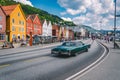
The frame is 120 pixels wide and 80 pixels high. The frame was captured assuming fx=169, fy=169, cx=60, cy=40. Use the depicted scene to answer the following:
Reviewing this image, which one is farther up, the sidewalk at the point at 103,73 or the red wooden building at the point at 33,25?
the red wooden building at the point at 33,25

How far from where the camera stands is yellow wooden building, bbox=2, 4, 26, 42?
5084cm

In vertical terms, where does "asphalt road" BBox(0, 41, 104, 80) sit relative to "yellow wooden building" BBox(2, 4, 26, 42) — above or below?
below

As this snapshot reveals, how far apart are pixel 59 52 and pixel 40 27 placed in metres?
60.7

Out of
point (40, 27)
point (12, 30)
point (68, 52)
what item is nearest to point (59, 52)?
point (68, 52)

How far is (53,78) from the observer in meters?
7.74

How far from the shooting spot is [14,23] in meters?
53.5

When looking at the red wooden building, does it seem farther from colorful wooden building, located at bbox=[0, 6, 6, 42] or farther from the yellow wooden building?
colorful wooden building, located at bbox=[0, 6, 6, 42]

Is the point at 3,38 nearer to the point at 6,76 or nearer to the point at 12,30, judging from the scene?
the point at 12,30

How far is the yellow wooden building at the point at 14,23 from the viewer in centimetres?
5084

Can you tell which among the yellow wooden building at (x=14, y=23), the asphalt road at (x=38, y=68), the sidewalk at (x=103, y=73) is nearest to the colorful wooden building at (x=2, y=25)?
the yellow wooden building at (x=14, y=23)

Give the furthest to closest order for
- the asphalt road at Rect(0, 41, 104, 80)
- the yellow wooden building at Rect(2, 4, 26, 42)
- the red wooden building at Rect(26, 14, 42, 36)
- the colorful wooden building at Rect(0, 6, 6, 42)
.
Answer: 1. the red wooden building at Rect(26, 14, 42, 36)
2. the yellow wooden building at Rect(2, 4, 26, 42)
3. the colorful wooden building at Rect(0, 6, 6, 42)
4. the asphalt road at Rect(0, 41, 104, 80)

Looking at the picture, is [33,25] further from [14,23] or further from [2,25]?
[2,25]

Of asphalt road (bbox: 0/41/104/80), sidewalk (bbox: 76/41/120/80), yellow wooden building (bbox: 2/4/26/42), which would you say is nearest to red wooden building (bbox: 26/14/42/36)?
yellow wooden building (bbox: 2/4/26/42)

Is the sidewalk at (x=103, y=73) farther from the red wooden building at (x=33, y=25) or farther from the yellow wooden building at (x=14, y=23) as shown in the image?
the red wooden building at (x=33, y=25)
